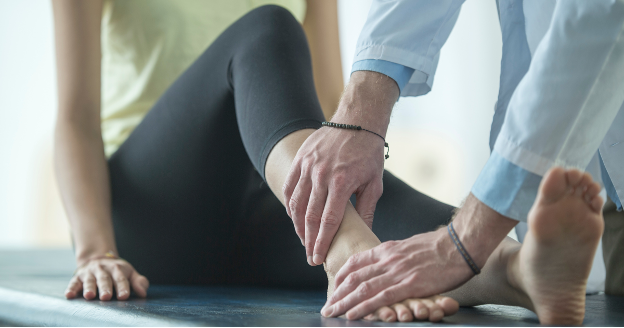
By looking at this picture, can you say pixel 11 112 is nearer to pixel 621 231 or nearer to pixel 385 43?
pixel 385 43

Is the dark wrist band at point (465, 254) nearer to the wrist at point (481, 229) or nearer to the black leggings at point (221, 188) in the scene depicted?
the wrist at point (481, 229)

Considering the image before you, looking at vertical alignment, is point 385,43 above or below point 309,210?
above

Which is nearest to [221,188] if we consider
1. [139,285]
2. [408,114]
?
[139,285]

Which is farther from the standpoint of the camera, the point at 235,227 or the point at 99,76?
the point at 99,76

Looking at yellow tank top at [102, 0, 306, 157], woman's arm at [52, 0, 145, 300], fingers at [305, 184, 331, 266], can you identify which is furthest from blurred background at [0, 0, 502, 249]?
fingers at [305, 184, 331, 266]

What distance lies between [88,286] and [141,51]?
642 millimetres

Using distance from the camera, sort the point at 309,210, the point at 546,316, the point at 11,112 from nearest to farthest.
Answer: the point at 546,316
the point at 309,210
the point at 11,112

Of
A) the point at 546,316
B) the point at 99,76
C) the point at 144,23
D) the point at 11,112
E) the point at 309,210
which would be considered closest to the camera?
the point at 546,316

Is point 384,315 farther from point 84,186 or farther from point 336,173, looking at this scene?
point 84,186

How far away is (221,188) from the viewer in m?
0.87

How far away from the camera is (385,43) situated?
73 centimetres

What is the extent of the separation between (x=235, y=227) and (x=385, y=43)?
1.41 feet

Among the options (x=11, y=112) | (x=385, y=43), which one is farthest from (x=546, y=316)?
(x=11, y=112)

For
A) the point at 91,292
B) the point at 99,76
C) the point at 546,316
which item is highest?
the point at 99,76
